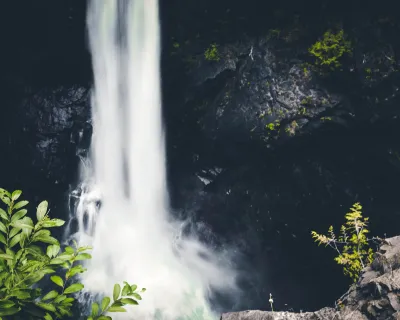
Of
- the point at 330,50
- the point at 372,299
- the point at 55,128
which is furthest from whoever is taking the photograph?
the point at 55,128

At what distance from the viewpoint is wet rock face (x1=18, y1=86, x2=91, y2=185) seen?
9312 millimetres

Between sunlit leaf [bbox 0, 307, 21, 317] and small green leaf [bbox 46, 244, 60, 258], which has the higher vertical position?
small green leaf [bbox 46, 244, 60, 258]

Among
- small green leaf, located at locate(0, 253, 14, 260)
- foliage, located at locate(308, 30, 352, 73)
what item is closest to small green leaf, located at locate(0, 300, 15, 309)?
small green leaf, located at locate(0, 253, 14, 260)

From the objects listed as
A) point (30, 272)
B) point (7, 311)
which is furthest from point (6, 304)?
point (30, 272)

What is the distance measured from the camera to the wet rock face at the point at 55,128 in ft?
30.6

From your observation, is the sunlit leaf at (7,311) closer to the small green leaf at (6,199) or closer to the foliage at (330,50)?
the small green leaf at (6,199)

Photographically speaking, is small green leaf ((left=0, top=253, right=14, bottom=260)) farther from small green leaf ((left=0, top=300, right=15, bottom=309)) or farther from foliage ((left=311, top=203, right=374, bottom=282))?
foliage ((left=311, top=203, right=374, bottom=282))

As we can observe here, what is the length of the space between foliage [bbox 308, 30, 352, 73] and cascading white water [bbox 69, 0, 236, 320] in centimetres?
383

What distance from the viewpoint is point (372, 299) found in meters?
3.75

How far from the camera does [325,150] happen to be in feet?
25.5

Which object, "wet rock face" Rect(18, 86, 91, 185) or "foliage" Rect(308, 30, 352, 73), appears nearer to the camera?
"foliage" Rect(308, 30, 352, 73)

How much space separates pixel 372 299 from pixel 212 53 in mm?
6487

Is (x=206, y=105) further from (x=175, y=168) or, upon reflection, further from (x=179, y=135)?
(x=175, y=168)

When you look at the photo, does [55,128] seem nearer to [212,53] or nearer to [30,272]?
[212,53]
